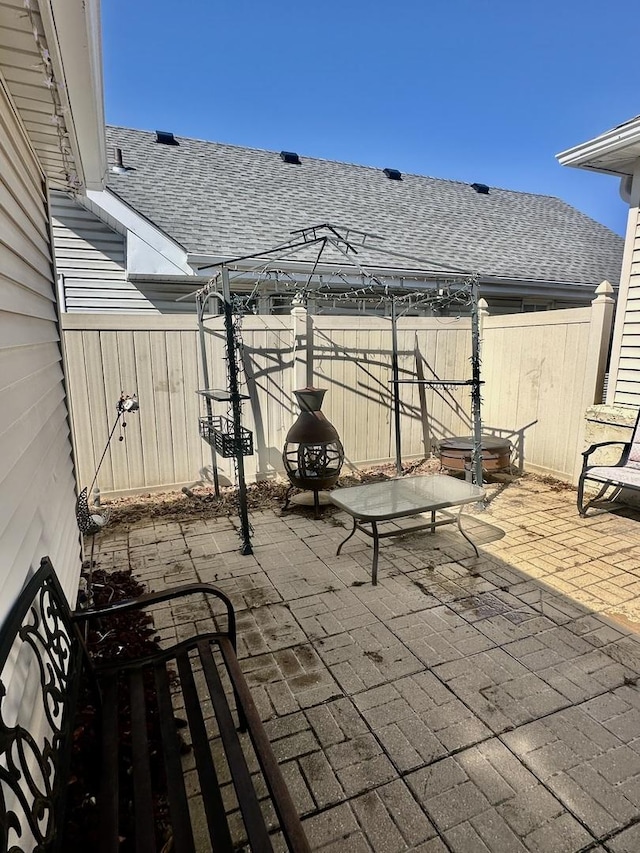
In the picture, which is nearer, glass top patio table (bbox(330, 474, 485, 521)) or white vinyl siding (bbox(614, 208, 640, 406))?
glass top patio table (bbox(330, 474, 485, 521))

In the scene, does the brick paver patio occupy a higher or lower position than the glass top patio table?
lower

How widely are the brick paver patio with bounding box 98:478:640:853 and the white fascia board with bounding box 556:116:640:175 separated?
356cm

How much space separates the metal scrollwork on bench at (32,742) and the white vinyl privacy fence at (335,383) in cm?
326

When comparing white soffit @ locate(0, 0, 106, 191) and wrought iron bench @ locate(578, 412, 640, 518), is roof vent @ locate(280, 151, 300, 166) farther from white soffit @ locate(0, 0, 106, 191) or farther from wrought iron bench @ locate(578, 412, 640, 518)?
wrought iron bench @ locate(578, 412, 640, 518)

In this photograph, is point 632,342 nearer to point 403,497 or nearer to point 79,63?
point 403,497

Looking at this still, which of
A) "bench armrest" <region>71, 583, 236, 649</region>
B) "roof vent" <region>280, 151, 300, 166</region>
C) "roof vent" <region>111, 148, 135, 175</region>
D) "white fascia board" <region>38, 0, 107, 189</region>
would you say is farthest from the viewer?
"roof vent" <region>280, 151, 300, 166</region>

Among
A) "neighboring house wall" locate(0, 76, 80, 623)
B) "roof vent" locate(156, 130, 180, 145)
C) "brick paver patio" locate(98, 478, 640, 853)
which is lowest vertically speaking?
"brick paver patio" locate(98, 478, 640, 853)

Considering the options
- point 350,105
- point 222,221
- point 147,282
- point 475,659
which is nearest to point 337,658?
point 475,659

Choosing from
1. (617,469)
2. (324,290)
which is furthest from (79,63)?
(324,290)

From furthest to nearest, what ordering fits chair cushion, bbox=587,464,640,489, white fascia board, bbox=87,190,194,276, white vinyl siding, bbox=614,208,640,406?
white fascia board, bbox=87,190,194,276 → white vinyl siding, bbox=614,208,640,406 → chair cushion, bbox=587,464,640,489

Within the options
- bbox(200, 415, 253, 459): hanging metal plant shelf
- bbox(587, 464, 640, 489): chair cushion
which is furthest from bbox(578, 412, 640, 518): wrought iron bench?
bbox(200, 415, 253, 459): hanging metal plant shelf

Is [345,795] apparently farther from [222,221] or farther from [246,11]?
[246,11]

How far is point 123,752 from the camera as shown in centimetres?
177

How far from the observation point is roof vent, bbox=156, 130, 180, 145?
26.7ft
